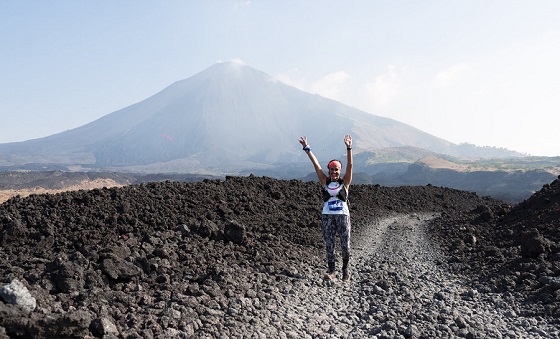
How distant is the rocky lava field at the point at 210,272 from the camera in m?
4.92

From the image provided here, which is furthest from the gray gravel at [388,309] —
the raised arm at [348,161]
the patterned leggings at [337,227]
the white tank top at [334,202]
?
the raised arm at [348,161]

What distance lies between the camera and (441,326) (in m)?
5.54

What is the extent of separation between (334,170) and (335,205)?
2.05 feet

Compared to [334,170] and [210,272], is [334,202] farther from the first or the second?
[210,272]

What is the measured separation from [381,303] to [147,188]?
8096 millimetres

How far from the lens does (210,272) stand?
6.79 m

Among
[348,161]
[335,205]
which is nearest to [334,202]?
[335,205]

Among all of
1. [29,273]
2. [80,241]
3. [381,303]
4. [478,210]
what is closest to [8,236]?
[80,241]

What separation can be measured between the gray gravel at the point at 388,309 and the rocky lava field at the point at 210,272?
3 cm

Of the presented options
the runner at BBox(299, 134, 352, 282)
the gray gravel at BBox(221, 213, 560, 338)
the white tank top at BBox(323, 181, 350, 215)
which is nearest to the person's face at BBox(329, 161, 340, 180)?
the runner at BBox(299, 134, 352, 282)

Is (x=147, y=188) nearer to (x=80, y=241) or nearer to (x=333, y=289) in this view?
(x=80, y=241)

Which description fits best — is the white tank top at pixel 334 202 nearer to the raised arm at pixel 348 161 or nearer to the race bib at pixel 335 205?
the race bib at pixel 335 205

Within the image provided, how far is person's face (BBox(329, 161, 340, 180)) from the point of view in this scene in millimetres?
6559

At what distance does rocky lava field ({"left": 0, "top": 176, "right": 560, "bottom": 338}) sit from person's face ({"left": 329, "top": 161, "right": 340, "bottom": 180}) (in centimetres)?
213
